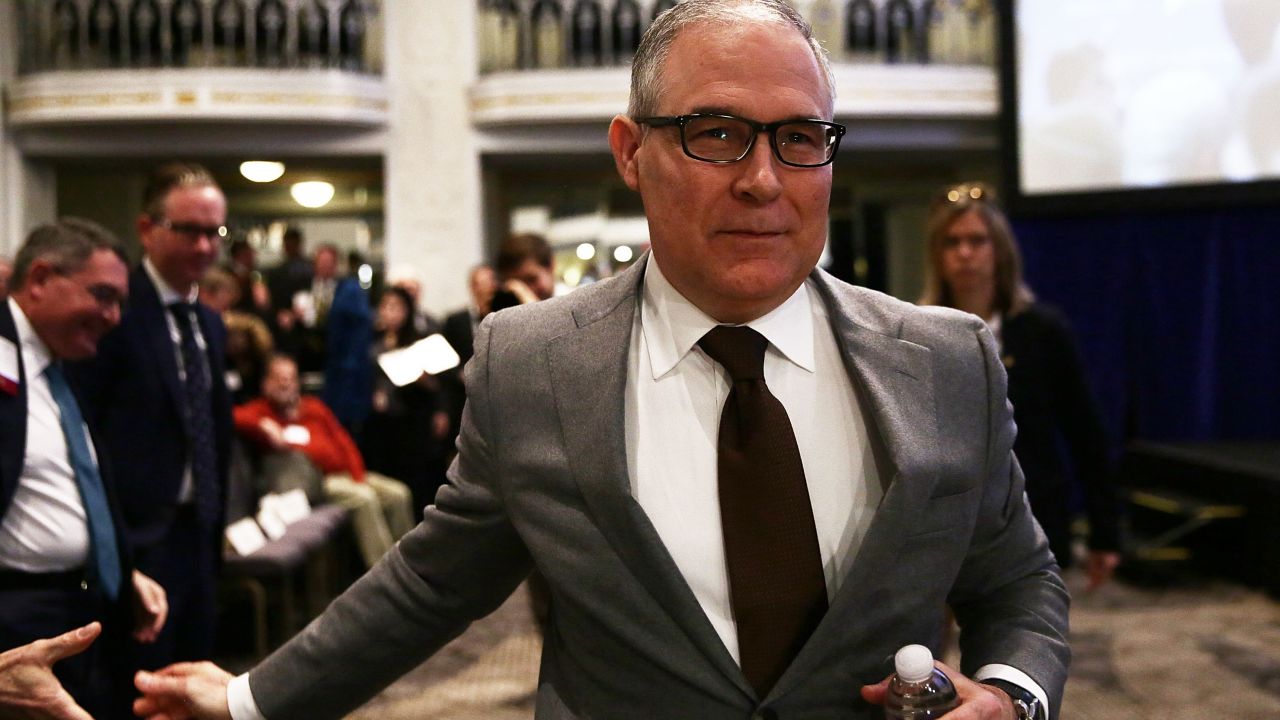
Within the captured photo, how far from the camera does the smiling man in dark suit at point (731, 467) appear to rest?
4.00 ft

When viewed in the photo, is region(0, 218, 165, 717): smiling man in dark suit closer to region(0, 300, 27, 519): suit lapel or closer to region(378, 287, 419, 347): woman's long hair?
region(0, 300, 27, 519): suit lapel

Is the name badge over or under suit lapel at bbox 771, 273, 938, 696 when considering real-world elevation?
under

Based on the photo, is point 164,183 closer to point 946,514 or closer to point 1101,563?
point 1101,563

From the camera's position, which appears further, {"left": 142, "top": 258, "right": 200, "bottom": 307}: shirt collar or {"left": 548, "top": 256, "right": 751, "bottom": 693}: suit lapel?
{"left": 142, "top": 258, "right": 200, "bottom": 307}: shirt collar

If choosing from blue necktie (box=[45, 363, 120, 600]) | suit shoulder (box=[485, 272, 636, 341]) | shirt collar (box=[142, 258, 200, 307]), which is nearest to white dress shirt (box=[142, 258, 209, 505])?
shirt collar (box=[142, 258, 200, 307])

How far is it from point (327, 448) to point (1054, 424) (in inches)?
163

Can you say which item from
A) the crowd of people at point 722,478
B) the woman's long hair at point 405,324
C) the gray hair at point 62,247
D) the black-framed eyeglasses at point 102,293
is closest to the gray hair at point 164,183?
the gray hair at point 62,247

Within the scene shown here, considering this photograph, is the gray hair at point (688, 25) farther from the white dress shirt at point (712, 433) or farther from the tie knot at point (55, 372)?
the tie knot at point (55, 372)

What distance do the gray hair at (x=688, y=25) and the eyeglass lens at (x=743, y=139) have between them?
44 millimetres

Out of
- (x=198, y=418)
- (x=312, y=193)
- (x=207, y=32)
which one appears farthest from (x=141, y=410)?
(x=312, y=193)

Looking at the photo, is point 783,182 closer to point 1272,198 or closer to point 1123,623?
point 1123,623

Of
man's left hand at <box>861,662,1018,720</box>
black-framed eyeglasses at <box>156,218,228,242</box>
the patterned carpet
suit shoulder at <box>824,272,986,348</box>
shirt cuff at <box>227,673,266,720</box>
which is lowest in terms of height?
the patterned carpet

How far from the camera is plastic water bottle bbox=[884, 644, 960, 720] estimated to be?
114cm

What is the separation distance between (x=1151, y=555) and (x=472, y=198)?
7.10 metres
